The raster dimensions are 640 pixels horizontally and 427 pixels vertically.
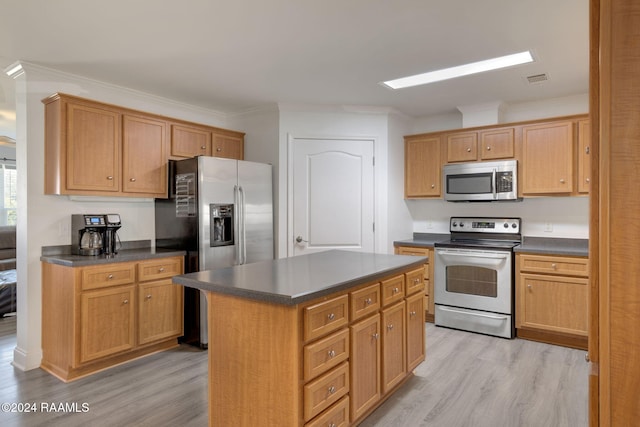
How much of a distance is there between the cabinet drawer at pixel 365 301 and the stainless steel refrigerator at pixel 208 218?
182 cm

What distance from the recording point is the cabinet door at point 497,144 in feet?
13.4

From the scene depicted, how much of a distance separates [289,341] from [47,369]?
255cm

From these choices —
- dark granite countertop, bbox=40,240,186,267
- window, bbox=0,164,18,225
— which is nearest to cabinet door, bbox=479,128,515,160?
dark granite countertop, bbox=40,240,186,267

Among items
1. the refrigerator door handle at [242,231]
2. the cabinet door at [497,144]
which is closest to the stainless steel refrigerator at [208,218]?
the refrigerator door handle at [242,231]

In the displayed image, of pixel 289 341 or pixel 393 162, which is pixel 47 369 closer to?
pixel 289 341

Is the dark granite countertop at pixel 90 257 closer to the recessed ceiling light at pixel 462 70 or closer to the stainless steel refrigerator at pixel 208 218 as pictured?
the stainless steel refrigerator at pixel 208 218

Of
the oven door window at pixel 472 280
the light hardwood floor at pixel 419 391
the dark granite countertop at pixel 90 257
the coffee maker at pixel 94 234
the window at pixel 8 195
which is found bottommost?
the light hardwood floor at pixel 419 391

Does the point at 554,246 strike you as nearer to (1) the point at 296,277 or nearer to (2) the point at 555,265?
(2) the point at 555,265

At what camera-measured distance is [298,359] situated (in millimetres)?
1698

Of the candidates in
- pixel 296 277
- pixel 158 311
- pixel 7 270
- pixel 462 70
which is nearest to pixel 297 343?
pixel 296 277

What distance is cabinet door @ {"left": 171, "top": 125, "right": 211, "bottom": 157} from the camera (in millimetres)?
3854

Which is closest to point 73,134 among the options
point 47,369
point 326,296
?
point 47,369

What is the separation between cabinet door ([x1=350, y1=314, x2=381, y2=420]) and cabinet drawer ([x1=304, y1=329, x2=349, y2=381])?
88 mm

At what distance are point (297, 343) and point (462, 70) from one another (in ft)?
9.26
